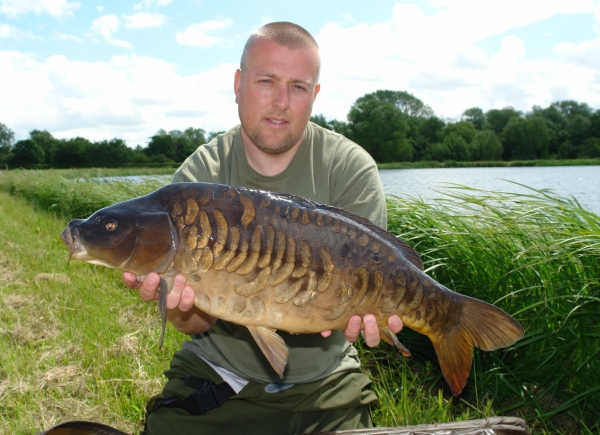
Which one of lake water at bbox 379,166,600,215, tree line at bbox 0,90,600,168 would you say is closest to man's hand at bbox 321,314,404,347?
lake water at bbox 379,166,600,215

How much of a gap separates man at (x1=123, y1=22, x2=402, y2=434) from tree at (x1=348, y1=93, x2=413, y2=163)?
34.5 m

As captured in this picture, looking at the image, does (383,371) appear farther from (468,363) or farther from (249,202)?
(249,202)

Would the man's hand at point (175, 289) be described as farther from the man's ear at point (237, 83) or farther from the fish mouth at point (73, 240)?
the man's ear at point (237, 83)

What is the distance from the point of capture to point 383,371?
2.55 m

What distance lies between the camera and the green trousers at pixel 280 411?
75.2 inches

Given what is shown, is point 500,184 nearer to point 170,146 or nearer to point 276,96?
point 276,96

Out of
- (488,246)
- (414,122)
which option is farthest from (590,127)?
(488,246)

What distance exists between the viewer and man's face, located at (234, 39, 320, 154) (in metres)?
2.05

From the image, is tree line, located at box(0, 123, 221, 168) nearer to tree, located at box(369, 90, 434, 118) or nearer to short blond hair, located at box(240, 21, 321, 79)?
tree, located at box(369, 90, 434, 118)

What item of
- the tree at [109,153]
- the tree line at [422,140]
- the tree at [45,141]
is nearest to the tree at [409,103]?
the tree line at [422,140]

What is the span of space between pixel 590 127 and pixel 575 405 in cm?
3765

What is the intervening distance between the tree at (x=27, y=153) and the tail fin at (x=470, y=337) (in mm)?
52118

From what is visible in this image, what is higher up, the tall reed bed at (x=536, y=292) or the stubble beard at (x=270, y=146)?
the stubble beard at (x=270, y=146)

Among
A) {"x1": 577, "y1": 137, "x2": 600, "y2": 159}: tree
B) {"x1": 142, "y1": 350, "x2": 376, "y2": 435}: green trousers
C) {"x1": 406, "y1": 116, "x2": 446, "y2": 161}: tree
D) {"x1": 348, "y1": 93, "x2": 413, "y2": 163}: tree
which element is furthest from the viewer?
{"x1": 406, "y1": 116, "x2": 446, "y2": 161}: tree
